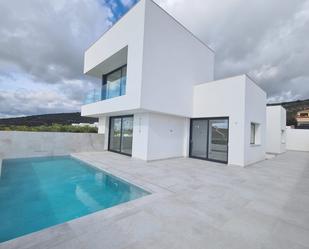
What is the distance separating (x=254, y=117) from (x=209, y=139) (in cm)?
284

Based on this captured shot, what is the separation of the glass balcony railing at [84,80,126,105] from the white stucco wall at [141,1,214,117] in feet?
5.86

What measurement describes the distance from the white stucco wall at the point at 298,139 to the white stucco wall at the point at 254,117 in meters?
11.2

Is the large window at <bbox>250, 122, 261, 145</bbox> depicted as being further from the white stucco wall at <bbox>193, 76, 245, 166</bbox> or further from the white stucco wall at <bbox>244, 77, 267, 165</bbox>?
the white stucco wall at <bbox>193, 76, 245, 166</bbox>

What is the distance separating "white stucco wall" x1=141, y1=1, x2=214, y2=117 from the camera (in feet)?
24.5

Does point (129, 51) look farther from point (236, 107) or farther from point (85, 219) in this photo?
point (85, 219)

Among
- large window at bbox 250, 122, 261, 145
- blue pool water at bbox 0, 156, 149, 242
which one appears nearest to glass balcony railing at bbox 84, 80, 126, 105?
blue pool water at bbox 0, 156, 149, 242

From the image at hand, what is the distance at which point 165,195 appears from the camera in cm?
389

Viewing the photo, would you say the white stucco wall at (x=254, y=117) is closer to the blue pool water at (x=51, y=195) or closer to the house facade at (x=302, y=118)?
the blue pool water at (x=51, y=195)

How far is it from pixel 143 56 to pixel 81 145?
289 inches

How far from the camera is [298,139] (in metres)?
17.9

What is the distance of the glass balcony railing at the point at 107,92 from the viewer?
8730 mm

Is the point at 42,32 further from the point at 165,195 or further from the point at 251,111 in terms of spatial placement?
the point at 251,111

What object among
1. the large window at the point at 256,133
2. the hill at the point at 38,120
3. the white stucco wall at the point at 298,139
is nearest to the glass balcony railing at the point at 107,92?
the hill at the point at 38,120

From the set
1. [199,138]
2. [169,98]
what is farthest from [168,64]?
[199,138]
